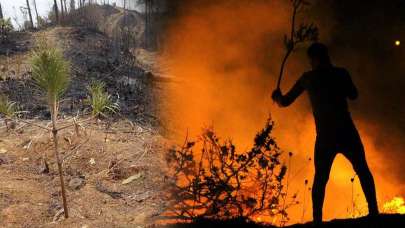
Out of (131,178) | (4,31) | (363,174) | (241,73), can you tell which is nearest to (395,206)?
(363,174)

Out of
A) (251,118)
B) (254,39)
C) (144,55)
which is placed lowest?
(251,118)

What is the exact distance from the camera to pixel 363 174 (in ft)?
12.3

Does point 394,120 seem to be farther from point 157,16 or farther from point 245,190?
point 157,16

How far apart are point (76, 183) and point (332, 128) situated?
459 cm

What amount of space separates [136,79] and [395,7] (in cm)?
923

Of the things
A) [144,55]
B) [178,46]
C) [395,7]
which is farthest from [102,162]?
[144,55]

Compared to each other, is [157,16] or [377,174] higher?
[157,16]

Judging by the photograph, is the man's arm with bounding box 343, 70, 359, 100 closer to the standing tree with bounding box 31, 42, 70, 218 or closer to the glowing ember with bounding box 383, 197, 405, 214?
the glowing ember with bounding box 383, 197, 405, 214

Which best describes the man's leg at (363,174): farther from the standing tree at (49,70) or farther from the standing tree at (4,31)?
the standing tree at (4,31)

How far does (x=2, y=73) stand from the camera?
13000mm

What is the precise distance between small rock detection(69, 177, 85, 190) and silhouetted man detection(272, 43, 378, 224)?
426 centimetres

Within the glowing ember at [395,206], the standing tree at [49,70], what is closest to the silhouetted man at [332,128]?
the glowing ember at [395,206]

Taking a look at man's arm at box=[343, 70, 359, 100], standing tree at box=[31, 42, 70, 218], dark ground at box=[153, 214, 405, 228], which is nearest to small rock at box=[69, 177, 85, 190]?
standing tree at box=[31, 42, 70, 218]

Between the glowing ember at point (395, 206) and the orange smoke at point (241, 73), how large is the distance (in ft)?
2.48
